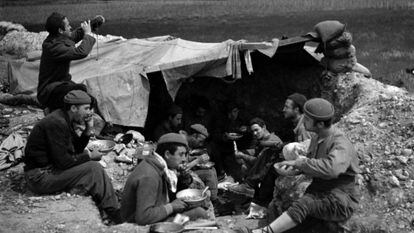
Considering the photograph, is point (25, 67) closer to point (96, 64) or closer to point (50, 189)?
point (96, 64)

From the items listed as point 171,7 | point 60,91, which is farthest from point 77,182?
point 171,7

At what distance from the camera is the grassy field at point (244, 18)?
20.3 meters

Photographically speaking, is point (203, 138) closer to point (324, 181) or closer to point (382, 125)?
point (382, 125)

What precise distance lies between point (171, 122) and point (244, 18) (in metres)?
15.6

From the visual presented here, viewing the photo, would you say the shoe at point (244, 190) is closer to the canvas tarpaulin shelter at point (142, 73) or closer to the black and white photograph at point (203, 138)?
the black and white photograph at point (203, 138)

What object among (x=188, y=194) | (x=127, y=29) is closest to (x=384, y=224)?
(x=188, y=194)

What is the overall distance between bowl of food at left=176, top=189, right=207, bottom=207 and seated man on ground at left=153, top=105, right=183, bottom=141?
319 cm

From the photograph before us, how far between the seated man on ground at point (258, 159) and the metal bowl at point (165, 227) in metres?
2.61

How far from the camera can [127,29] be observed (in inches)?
906

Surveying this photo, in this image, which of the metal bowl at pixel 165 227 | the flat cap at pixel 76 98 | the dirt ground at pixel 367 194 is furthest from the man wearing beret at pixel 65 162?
the metal bowl at pixel 165 227

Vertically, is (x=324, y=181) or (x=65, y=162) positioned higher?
(x=324, y=181)

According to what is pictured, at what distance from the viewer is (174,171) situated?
657 centimetres

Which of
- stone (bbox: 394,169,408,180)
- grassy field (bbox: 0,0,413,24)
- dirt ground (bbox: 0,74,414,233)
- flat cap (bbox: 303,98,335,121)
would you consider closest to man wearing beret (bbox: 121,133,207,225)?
dirt ground (bbox: 0,74,414,233)

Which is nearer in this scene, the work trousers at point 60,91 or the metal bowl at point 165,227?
the metal bowl at point 165,227
